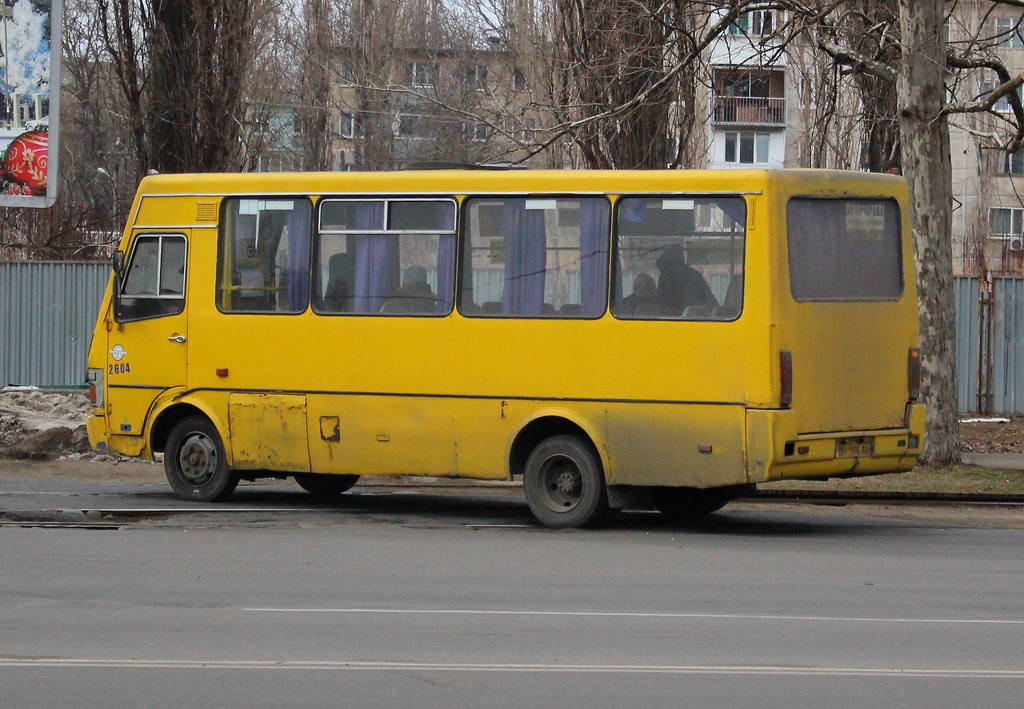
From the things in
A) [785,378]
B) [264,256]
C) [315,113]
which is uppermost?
[315,113]

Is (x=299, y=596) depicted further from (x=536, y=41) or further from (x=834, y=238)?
(x=536, y=41)

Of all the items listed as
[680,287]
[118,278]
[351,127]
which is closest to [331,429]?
[118,278]

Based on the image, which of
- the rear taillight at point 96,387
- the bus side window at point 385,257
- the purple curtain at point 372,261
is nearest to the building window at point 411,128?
the rear taillight at point 96,387

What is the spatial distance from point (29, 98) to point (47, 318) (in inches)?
312

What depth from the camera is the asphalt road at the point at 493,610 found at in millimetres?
6188

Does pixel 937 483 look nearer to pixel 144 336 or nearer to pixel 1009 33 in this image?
pixel 1009 33

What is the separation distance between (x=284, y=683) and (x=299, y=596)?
222 centimetres

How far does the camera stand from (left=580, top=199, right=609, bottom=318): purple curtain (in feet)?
38.1

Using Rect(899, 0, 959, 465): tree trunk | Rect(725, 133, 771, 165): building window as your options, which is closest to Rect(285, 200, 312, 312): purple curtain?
Result: Rect(899, 0, 959, 465): tree trunk

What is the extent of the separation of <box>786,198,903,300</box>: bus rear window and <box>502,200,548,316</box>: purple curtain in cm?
195

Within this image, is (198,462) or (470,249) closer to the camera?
(470,249)

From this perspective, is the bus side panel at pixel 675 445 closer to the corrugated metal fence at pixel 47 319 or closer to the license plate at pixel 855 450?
the license plate at pixel 855 450

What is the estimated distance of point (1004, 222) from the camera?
5666 centimetres

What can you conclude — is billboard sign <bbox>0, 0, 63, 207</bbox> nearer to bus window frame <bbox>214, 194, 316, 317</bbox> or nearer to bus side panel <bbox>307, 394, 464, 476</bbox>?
bus window frame <bbox>214, 194, 316, 317</bbox>
